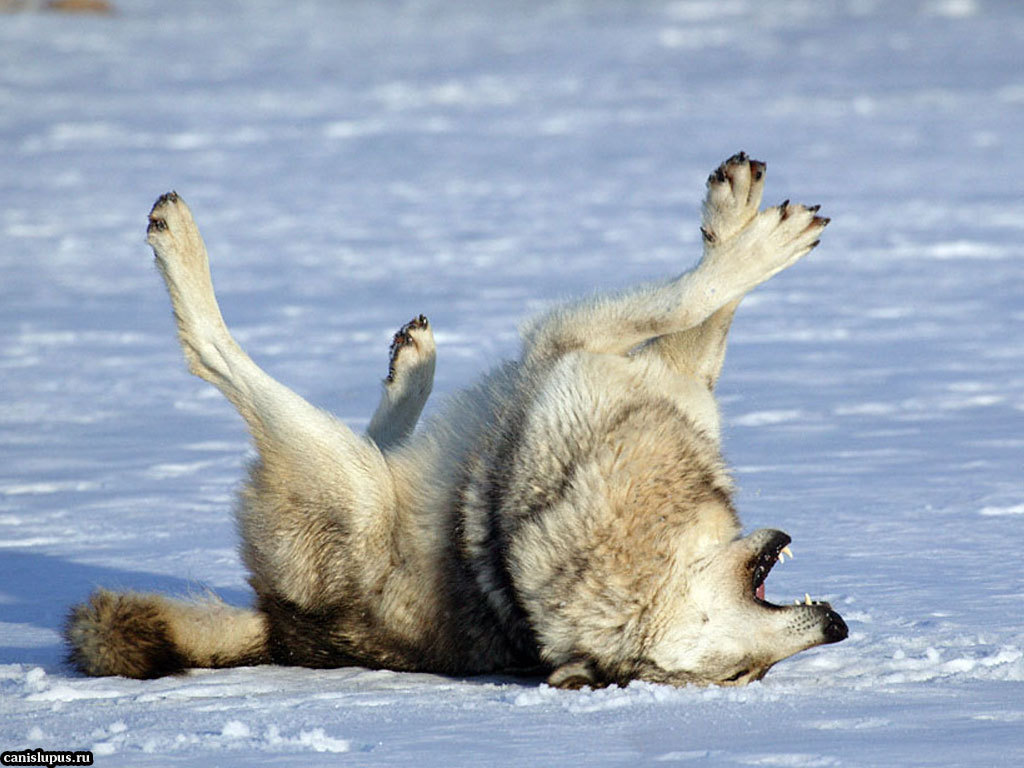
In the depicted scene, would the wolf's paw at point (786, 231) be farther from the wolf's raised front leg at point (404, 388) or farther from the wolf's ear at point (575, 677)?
the wolf's ear at point (575, 677)

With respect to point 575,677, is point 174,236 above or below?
above

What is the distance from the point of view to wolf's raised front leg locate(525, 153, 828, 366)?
13.3 feet

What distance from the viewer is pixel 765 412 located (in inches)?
255

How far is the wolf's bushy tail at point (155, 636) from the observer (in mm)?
3652

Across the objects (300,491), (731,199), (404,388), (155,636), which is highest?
(731,199)

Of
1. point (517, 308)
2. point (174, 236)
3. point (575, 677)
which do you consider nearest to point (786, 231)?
point (575, 677)

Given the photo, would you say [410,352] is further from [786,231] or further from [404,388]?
[786,231]

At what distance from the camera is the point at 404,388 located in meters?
4.69

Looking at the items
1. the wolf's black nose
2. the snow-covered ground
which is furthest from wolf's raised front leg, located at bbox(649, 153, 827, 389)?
the wolf's black nose

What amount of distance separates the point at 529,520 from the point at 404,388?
1.17 metres

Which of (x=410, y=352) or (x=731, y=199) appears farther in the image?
(x=410, y=352)

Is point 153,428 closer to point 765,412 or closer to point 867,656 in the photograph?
point 765,412

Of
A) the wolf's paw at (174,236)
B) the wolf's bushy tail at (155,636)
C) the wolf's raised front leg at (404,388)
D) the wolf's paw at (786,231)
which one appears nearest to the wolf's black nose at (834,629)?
the wolf's paw at (786,231)

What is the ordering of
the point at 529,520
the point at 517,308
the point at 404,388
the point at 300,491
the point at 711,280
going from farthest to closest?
1. the point at 517,308
2. the point at 404,388
3. the point at 711,280
4. the point at 300,491
5. the point at 529,520
